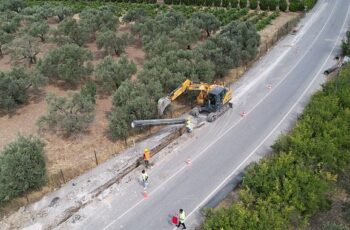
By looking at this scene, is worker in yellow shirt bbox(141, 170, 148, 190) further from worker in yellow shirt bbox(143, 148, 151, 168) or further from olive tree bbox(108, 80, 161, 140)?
olive tree bbox(108, 80, 161, 140)

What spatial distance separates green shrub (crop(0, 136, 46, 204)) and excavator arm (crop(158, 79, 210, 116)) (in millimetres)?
Result: 9007

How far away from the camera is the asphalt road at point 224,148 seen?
21.3 m

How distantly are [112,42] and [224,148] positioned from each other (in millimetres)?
21113

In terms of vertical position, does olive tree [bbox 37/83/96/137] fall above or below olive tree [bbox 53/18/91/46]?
below

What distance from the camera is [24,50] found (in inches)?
1607

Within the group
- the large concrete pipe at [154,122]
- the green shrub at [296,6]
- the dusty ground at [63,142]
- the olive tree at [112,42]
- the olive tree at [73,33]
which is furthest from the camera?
the green shrub at [296,6]

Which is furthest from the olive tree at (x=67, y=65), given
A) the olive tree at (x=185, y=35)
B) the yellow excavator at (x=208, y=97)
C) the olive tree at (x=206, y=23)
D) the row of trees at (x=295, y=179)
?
the row of trees at (x=295, y=179)

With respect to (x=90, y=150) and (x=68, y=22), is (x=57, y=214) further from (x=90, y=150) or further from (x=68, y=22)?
(x=68, y=22)

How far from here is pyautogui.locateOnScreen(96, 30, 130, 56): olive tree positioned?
4253 cm

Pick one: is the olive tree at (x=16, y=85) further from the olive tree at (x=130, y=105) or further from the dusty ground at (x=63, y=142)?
Result: the olive tree at (x=130, y=105)

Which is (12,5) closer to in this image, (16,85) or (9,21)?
(9,21)

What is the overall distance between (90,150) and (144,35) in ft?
69.7

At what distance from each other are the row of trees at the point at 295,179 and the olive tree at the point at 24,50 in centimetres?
2853

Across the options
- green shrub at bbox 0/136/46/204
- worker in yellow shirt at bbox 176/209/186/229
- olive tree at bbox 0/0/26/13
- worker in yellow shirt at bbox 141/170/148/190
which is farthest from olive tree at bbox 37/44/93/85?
olive tree at bbox 0/0/26/13
